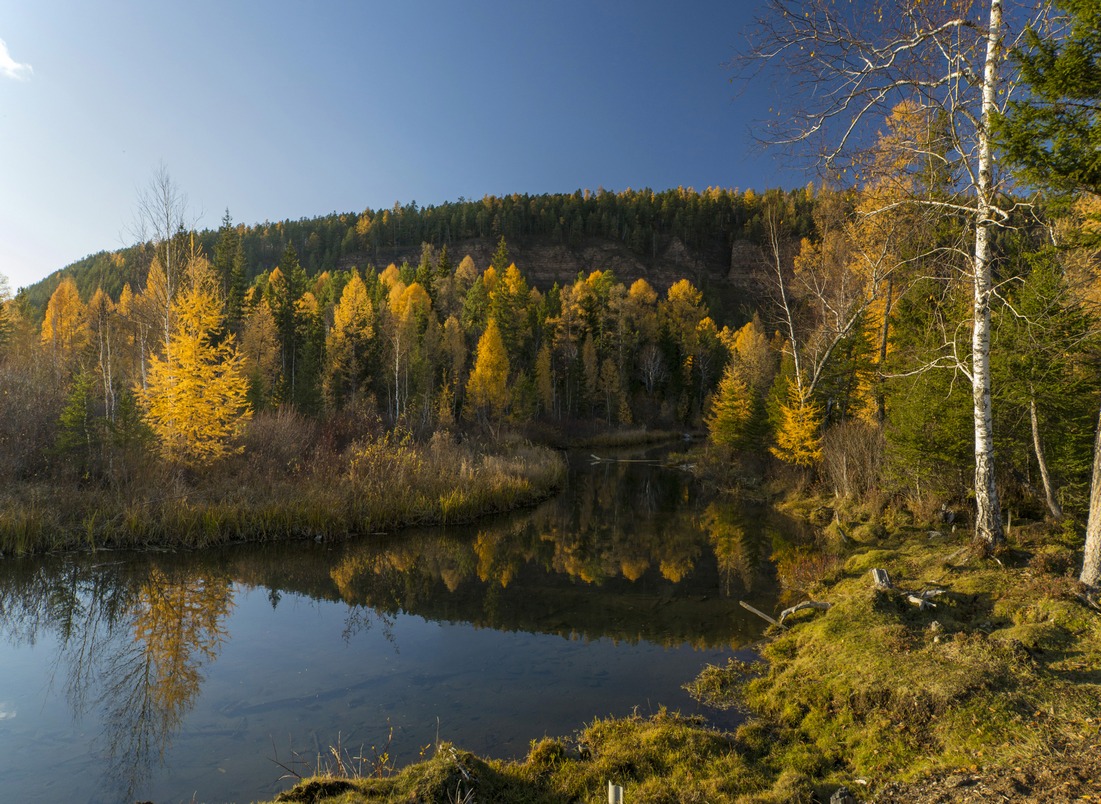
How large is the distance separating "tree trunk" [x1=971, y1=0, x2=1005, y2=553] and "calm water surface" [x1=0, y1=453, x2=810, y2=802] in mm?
3782

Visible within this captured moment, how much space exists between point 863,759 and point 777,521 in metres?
14.3

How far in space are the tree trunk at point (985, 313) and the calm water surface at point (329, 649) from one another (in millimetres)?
3782

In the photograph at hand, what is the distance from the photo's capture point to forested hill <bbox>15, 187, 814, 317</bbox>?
348 feet

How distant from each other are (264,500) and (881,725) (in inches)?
591

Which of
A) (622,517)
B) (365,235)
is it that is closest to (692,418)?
(622,517)

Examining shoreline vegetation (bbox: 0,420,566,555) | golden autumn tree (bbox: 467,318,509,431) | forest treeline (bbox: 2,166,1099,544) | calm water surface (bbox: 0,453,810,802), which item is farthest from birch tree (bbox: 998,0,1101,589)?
golden autumn tree (bbox: 467,318,509,431)

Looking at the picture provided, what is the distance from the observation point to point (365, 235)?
→ 10869 cm

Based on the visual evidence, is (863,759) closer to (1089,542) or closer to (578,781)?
(578,781)

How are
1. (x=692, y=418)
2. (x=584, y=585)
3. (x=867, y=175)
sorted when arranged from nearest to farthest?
1. (x=867, y=175)
2. (x=584, y=585)
3. (x=692, y=418)

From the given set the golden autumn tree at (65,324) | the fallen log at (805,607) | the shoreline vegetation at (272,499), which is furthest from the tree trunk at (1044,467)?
the golden autumn tree at (65,324)

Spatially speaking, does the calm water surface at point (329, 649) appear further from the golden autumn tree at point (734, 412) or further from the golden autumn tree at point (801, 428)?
the golden autumn tree at point (734, 412)

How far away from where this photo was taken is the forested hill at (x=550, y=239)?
10612cm

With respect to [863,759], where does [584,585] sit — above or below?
below

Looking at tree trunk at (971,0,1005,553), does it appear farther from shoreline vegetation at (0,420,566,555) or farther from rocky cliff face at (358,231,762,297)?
rocky cliff face at (358,231,762,297)
